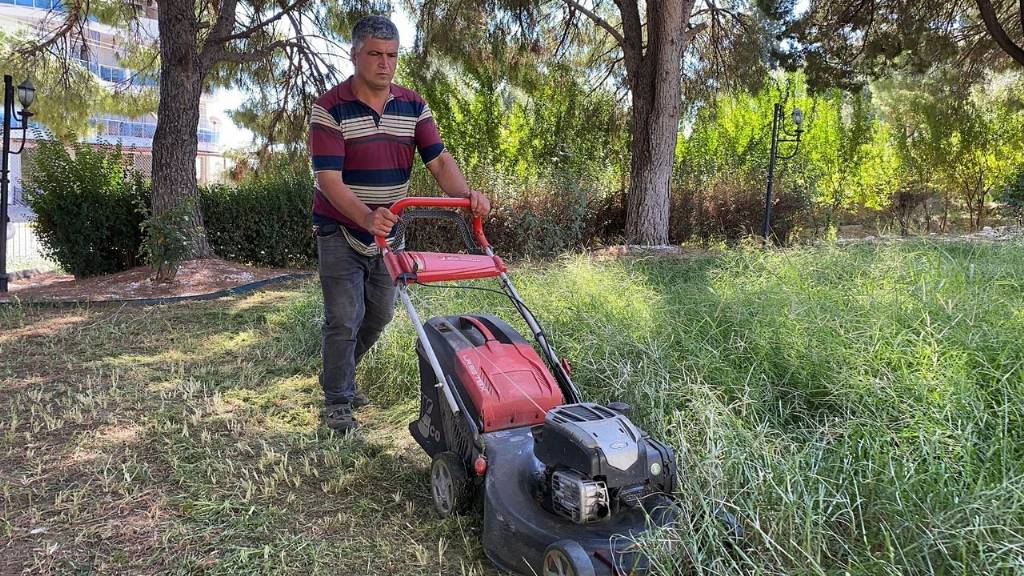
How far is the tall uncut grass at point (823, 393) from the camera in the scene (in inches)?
66.4

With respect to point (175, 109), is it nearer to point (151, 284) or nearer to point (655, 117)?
point (151, 284)

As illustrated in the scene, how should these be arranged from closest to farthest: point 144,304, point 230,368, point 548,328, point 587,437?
point 587,437
point 548,328
point 230,368
point 144,304

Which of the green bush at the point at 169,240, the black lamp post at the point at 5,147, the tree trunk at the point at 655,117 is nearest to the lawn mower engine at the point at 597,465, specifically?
the green bush at the point at 169,240

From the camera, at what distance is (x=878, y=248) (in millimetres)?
4418

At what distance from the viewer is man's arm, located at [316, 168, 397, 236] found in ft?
8.08

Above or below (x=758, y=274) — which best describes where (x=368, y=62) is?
above

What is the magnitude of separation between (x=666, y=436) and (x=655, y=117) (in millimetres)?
6944

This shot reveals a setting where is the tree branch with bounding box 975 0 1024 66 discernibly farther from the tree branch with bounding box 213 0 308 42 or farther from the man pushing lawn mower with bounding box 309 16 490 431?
the man pushing lawn mower with bounding box 309 16 490 431

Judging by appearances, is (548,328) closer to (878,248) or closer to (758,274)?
(758,274)

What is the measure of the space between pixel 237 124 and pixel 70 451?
9.42 m

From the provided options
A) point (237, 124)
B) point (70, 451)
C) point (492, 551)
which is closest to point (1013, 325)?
point (492, 551)

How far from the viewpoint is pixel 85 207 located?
25.9ft

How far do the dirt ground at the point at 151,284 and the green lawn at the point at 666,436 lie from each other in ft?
8.04

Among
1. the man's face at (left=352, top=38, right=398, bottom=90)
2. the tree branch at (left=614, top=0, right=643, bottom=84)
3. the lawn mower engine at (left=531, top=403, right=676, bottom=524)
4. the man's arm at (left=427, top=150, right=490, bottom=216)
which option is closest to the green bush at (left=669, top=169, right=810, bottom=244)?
the tree branch at (left=614, top=0, right=643, bottom=84)
